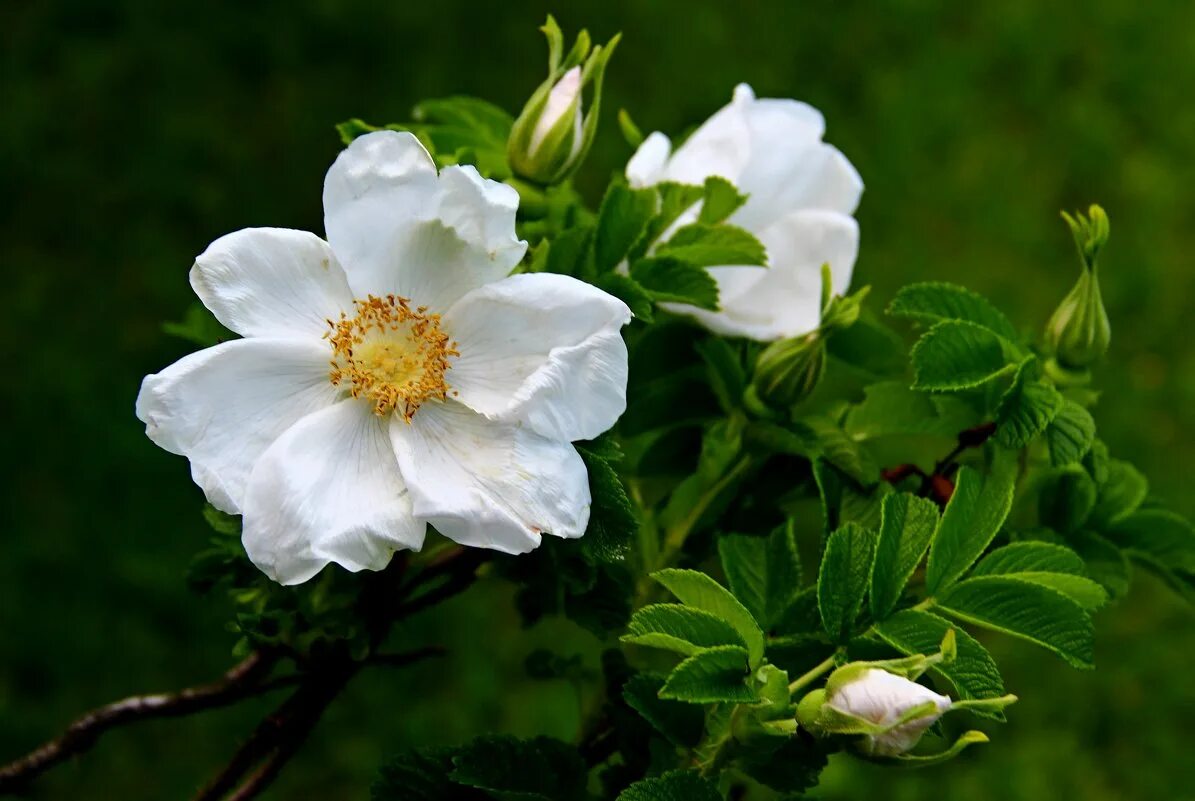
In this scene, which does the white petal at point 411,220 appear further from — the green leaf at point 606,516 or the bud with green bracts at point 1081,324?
Result: the bud with green bracts at point 1081,324

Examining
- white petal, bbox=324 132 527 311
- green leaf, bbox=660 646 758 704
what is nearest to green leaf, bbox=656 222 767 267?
white petal, bbox=324 132 527 311

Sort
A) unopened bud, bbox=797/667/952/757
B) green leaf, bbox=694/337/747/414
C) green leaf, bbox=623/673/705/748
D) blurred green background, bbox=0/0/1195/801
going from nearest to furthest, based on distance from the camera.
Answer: unopened bud, bbox=797/667/952/757, green leaf, bbox=623/673/705/748, green leaf, bbox=694/337/747/414, blurred green background, bbox=0/0/1195/801

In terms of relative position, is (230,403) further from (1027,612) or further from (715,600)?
(1027,612)

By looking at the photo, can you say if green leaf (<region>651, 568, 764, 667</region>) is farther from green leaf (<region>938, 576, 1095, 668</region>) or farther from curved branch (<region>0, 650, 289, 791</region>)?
curved branch (<region>0, 650, 289, 791</region>)

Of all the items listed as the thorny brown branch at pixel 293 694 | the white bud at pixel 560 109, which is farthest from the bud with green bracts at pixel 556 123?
the thorny brown branch at pixel 293 694

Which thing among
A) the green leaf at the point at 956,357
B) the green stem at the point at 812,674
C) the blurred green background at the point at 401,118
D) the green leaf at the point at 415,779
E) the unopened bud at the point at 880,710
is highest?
the green leaf at the point at 956,357

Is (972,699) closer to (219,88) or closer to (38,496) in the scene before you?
(38,496)

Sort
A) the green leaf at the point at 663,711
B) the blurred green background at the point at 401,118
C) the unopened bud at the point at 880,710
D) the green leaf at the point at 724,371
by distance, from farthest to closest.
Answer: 1. the blurred green background at the point at 401,118
2. the green leaf at the point at 724,371
3. the green leaf at the point at 663,711
4. the unopened bud at the point at 880,710

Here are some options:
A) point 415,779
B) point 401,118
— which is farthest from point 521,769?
point 401,118
